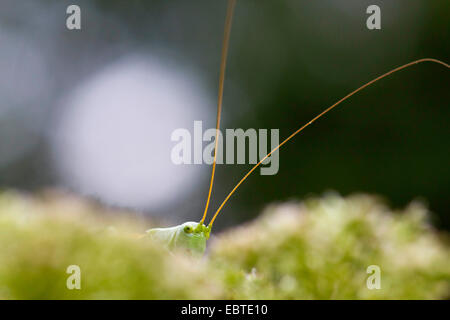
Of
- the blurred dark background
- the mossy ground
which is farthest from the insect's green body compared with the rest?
the blurred dark background

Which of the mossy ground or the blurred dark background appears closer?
the mossy ground

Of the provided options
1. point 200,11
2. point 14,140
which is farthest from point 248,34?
point 14,140

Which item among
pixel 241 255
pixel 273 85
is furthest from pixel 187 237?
pixel 273 85

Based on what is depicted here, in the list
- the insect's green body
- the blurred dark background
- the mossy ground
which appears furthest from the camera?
the blurred dark background

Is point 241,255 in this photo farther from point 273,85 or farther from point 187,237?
point 273,85

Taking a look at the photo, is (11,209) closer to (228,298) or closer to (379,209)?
(228,298)

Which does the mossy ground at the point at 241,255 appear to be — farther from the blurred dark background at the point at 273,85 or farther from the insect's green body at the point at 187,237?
the blurred dark background at the point at 273,85

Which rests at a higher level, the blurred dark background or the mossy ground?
the blurred dark background

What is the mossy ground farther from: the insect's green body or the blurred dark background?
the blurred dark background
